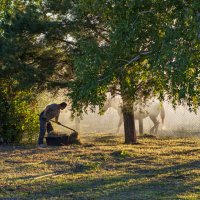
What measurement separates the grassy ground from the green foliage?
2753 millimetres

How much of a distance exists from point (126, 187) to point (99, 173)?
1902mm

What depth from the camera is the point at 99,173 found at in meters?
11.5

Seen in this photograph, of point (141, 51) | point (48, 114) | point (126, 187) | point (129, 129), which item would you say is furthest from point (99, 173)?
point (129, 129)

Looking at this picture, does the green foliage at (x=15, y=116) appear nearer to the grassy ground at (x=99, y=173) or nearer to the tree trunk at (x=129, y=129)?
the grassy ground at (x=99, y=173)

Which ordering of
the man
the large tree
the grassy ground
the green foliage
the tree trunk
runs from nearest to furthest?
the grassy ground < the large tree < the man < the green foliage < the tree trunk

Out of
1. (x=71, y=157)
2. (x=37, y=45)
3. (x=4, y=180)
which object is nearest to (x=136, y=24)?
(x=4, y=180)

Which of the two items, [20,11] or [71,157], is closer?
[71,157]

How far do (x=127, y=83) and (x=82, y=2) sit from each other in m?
2.60

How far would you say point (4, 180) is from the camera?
1066 centimetres

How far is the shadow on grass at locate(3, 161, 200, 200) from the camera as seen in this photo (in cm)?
892

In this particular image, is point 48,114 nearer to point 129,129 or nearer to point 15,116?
point 15,116

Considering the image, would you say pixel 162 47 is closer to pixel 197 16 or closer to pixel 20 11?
pixel 197 16

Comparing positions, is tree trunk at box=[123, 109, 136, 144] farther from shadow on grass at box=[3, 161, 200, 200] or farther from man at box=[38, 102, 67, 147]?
shadow on grass at box=[3, 161, 200, 200]

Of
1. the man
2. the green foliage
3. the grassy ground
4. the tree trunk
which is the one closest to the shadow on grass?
the grassy ground
